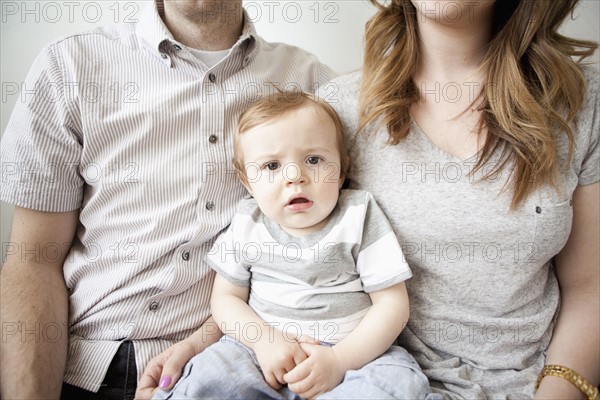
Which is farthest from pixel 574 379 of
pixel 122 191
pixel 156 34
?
pixel 156 34

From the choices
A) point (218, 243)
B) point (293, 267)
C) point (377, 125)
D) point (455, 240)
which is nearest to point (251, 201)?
point (218, 243)

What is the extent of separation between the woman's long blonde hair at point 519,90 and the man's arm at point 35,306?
0.85 meters

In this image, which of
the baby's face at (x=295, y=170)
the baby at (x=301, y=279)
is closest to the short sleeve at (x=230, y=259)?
the baby at (x=301, y=279)

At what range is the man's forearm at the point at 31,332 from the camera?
114 centimetres

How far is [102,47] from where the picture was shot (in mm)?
1365

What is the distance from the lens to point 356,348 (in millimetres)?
1067

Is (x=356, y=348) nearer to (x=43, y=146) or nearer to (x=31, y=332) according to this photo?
(x=31, y=332)

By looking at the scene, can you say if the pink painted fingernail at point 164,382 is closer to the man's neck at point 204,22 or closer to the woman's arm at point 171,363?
the woman's arm at point 171,363

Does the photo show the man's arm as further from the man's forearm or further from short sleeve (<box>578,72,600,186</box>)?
short sleeve (<box>578,72,600,186</box>)

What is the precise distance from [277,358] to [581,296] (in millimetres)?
743

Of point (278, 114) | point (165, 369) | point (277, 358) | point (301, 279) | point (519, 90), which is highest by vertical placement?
point (519, 90)

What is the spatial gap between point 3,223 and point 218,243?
0.87 meters

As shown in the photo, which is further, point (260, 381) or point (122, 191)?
point (122, 191)

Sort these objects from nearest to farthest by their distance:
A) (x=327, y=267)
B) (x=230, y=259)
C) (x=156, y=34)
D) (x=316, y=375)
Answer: (x=316, y=375), (x=327, y=267), (x=230, y=259), (x=156, y=34)
